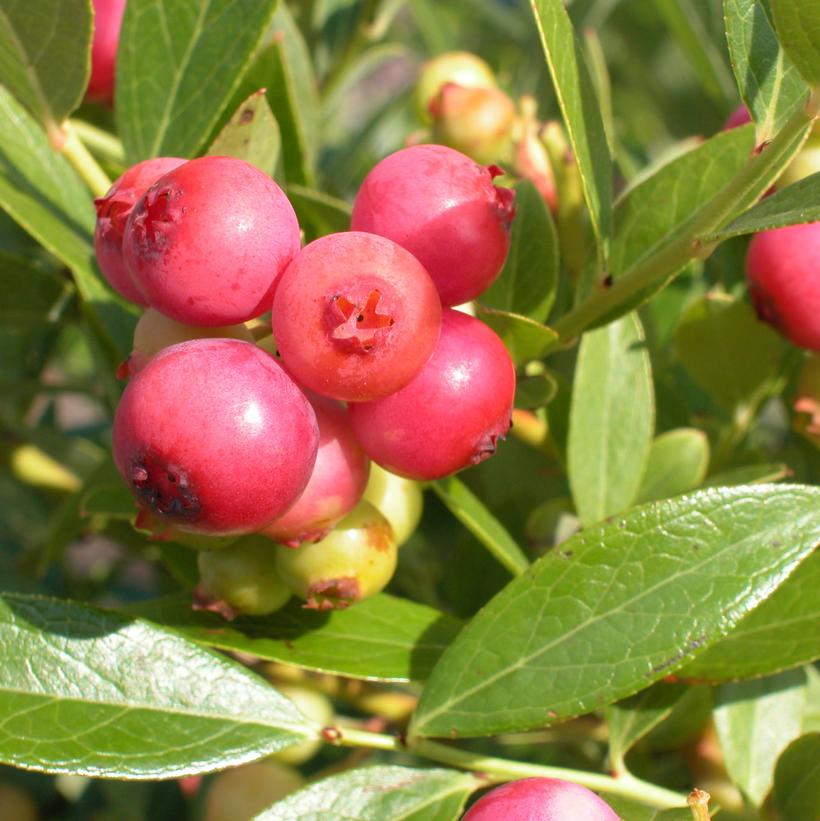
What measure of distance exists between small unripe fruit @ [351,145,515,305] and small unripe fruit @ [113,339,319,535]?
0.15m

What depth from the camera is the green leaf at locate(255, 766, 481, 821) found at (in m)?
0.90

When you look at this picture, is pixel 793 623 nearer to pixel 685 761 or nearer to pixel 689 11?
pixel 685 761

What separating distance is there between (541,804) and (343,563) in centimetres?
25

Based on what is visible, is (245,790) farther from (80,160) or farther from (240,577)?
(80,160)

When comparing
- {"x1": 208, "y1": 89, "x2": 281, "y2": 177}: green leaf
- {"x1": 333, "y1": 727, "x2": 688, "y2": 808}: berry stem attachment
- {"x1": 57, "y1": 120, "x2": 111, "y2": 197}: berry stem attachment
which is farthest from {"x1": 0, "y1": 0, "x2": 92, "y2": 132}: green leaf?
{"x1": 333, "y1": 727, "x2": 688, "y2": 808}: berry stem attachment

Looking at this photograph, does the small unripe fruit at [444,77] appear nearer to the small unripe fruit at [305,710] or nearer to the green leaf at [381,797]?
the small unripe fruit at [305,710]

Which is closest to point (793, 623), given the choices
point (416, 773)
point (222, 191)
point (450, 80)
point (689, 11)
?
point (416, 773)

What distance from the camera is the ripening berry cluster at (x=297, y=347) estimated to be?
2.43 ft

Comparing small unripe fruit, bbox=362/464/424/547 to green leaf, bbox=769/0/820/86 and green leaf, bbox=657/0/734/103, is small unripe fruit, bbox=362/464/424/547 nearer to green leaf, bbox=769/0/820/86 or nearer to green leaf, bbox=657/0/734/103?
green leaf, bbox=769/0/820/86

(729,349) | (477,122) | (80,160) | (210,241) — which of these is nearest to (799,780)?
(729,349)

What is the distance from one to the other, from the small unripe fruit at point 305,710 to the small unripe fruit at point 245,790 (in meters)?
0.03

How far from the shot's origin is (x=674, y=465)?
1.23 meters

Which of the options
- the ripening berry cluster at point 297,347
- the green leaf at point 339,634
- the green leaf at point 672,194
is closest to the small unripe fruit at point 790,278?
the green leaf at point 672,194

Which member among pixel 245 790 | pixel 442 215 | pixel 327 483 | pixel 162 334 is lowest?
pixel 245 790
